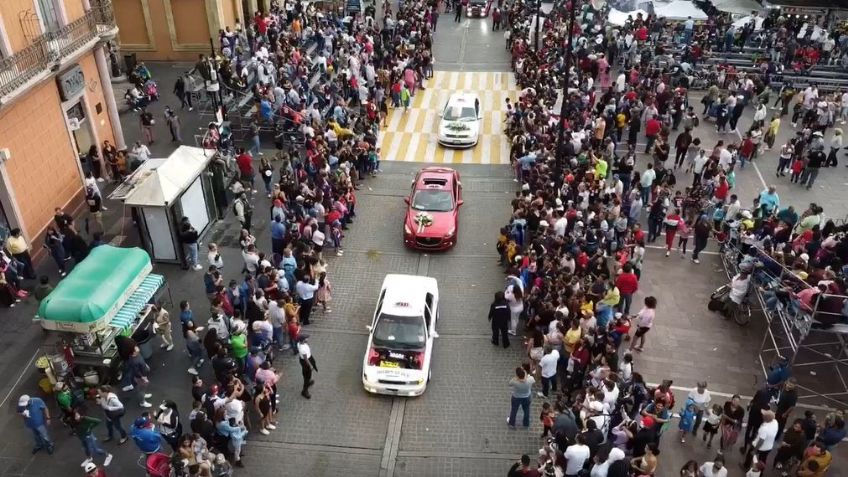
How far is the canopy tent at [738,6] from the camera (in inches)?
1355

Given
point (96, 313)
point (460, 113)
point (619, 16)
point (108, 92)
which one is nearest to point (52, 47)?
point (108, 92)

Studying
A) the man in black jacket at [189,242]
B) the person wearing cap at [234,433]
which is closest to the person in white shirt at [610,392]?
the person wearing cap at [234,433]

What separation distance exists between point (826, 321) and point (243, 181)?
16.6 metres

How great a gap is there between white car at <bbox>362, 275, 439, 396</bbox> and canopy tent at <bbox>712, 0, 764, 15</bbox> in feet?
91.9

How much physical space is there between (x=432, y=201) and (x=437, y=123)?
9.12 metres

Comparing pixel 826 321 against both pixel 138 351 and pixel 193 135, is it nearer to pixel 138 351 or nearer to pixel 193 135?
pixel 138 351

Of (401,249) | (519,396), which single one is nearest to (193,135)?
(401,249)

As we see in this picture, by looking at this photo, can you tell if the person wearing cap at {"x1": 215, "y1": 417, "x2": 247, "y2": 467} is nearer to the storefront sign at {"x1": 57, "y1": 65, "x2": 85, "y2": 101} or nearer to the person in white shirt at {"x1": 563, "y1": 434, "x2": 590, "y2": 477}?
the person in white shirt at {"x1": 563, "y1": 434, "x2": 590, "y2": 477}

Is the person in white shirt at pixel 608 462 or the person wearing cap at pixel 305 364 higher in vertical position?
the person in white shirt at pixel 608 462

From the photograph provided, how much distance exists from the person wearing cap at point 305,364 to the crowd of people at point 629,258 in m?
4.15

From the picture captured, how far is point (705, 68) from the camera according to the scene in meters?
31.2

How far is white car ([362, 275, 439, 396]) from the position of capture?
13805mm

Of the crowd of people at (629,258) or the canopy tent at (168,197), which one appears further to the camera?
the canopy tent at (168,197)

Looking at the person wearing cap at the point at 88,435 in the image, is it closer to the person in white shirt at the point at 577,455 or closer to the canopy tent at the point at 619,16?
the person in white shirt at the point at 577,455
